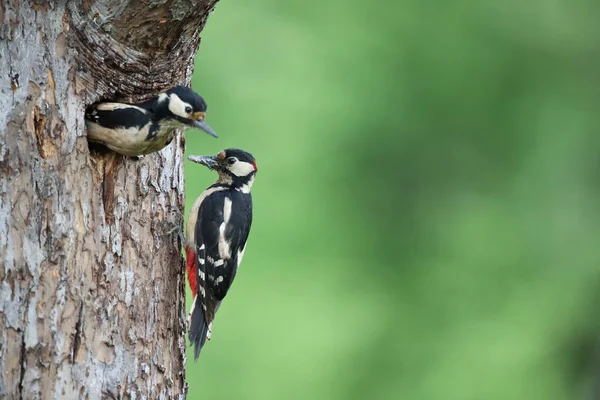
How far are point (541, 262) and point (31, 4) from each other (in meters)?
6.53

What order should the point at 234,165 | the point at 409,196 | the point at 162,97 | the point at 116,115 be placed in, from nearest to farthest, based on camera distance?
the point at 116,115
the point at 162,97
the point at 234,165
the point at 409,196

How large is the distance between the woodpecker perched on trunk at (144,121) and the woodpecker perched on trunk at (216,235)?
0.71 m

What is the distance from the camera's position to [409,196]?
32.7 feet

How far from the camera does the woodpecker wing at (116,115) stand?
387 cm

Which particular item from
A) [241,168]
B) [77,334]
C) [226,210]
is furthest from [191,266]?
[77,334]

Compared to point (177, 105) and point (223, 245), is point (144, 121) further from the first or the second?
point (223, 245)

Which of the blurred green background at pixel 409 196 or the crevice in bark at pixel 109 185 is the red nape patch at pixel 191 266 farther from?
the blurred green background at pixel 409 196

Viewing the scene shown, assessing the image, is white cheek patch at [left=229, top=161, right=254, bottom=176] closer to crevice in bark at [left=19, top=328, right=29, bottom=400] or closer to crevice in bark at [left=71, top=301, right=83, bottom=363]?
crevice in bark at [left=71, top=301, right=83, bottom=363]

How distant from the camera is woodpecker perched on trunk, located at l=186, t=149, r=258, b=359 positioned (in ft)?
14.9

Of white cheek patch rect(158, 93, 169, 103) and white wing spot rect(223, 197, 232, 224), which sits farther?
white wing spot rect(223, 197, 232, 224)

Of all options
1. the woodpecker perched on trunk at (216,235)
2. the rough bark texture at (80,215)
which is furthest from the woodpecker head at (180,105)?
the woodpecker perched on trunk at (216,235)

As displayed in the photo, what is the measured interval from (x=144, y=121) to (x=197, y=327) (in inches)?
39.6

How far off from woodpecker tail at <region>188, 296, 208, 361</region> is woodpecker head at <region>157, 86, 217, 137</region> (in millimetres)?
903

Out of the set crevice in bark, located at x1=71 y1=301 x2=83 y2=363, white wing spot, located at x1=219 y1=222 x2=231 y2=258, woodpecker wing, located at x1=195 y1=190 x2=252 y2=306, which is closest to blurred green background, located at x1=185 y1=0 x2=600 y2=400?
woodpecker wing, located at x1=195 y1=190 x2=252 y2=306
